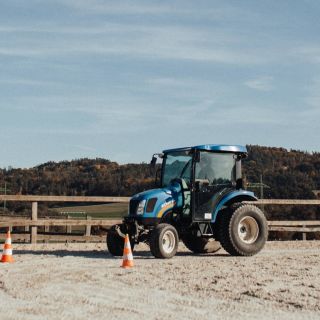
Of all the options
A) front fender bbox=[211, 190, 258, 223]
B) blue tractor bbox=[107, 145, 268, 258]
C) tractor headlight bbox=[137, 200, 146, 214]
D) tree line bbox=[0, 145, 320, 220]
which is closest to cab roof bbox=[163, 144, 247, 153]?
blue tractor bbox=[107, 145, 268, 258]

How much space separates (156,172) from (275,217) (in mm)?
23854

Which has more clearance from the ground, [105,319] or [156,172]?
[156,172]

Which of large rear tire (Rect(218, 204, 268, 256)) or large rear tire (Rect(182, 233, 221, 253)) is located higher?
→ large rear tire (Rect(218, 204, 268, 256))

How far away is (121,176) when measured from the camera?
5391 cm

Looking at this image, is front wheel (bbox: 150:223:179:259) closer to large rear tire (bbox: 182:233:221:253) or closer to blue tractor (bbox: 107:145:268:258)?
blue tractor (bbox: 107:145:268:258)

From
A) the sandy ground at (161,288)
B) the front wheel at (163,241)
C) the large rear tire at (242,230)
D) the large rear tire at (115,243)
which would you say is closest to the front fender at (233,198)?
the large rear tire at (242,230)

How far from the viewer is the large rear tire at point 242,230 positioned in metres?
11.5

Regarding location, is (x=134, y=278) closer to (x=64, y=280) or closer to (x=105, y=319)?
(x=64, y=280)

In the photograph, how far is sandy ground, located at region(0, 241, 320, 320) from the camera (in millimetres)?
6117

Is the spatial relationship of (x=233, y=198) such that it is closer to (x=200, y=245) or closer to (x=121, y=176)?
(x=200, y=245)

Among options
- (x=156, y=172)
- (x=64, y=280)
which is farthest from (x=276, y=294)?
(x=156, y=172)

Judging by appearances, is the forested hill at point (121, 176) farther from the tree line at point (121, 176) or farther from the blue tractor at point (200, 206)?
the blue tractor at point (200, 206)

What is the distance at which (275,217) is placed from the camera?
35062 millimetres

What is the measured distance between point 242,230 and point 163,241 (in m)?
1.84
